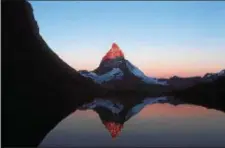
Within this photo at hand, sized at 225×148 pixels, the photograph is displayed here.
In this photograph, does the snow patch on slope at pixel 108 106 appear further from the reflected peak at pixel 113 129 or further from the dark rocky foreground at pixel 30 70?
the reflected peak at pixel 113 129

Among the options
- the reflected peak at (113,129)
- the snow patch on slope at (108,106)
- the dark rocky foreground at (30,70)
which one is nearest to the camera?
the reflected peak at (113,129)

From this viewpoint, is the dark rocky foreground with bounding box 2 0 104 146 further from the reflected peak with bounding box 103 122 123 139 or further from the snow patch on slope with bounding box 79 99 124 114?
the reflected peak with bounding box 103 122 123 139

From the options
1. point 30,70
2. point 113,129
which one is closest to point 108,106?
point 30,70

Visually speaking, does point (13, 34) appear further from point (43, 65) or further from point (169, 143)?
point (169, 143)

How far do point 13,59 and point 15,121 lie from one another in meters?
45.2

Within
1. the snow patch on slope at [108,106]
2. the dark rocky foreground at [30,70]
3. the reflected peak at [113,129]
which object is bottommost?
the reflected peak at [113,129]

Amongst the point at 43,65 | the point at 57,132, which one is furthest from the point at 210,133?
the point at 43,65

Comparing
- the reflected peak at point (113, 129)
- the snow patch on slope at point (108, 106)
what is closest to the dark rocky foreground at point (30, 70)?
the snow patch on slope at point (108, 106)

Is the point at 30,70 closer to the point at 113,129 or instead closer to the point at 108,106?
the point at 108,106

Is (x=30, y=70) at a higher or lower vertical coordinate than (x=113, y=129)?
higher

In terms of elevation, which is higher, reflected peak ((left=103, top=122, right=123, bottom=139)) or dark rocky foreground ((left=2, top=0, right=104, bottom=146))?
dark rocky foreground ((left=2, top=0, right=104, bottom=146))

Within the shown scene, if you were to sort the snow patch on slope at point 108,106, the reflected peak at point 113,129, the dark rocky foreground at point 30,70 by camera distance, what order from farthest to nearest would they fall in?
1. the dark rocky foreground at point 30,70
2. the snow patch on slope at point 108,106
3. the reflected peak at point 113,129

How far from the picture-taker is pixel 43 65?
280 ft

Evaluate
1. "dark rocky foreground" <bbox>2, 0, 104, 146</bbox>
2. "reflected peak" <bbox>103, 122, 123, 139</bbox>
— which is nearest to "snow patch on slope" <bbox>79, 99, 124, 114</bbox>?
"dark rocky foreground" <bbox>2, 0, 104, 146</bbox>
